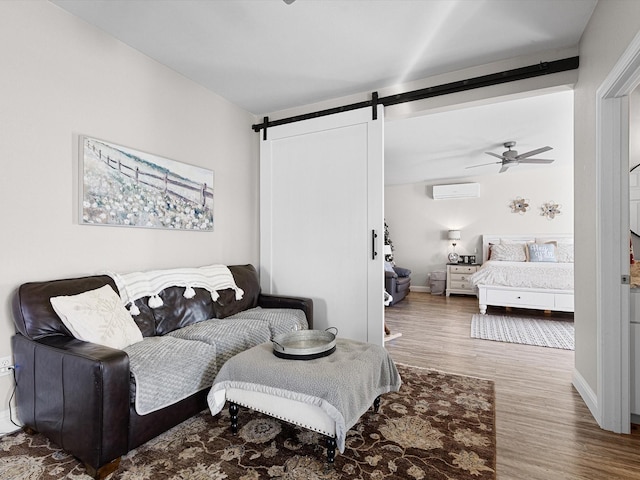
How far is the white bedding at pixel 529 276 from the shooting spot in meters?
4.95

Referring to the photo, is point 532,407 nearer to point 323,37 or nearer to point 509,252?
point 323,37

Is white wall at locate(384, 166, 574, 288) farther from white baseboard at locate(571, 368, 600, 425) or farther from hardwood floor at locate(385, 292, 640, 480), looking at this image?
white baseboard at locate(571, 368, 600, 425)

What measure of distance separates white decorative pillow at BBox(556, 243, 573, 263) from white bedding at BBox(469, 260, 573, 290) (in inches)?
47.9

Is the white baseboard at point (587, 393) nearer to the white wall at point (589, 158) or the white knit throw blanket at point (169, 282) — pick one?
the white wall at point (589, 158)

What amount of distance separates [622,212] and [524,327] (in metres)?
3.03

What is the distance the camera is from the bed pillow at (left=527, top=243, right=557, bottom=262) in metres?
6.36

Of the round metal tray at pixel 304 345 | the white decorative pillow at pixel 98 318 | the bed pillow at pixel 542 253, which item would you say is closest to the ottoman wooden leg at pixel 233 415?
the round metal tray at pixel 304 345

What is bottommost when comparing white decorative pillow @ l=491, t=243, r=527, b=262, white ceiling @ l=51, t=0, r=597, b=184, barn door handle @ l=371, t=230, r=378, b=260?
white decorative pillow @ l=491, t=243, r=527, b=262

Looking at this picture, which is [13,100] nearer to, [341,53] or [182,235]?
[182,235]

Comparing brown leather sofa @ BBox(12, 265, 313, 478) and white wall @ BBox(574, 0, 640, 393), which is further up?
white wall @ BBox(574, 0, 640, 393)

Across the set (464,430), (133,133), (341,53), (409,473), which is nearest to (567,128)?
(341,53)

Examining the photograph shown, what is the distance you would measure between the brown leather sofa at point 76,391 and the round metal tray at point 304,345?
Answer: 0.62m

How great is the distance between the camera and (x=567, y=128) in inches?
181

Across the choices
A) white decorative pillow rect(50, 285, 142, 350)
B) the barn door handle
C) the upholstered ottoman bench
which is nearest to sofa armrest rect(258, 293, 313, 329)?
the barn door handle
